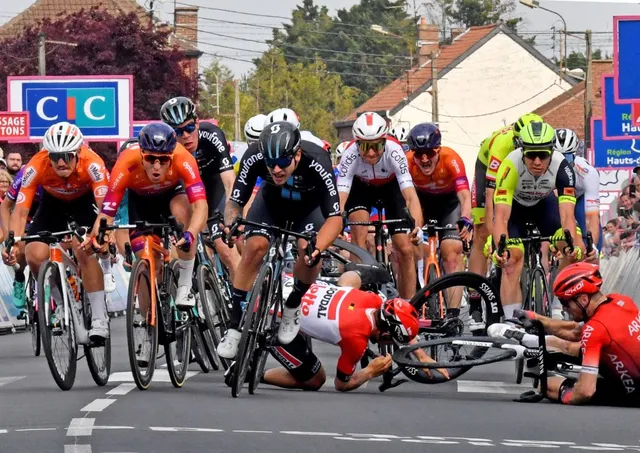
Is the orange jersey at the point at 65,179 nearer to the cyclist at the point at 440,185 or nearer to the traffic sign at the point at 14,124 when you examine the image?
the cyclist at the point at 440,185

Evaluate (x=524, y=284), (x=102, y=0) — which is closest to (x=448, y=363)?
(x=524, y=284)

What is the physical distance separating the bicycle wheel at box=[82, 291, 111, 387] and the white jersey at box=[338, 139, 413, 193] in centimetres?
368

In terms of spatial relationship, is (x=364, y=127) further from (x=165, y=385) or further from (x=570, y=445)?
(x=570, y=445)

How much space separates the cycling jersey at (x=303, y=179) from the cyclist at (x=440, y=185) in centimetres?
404

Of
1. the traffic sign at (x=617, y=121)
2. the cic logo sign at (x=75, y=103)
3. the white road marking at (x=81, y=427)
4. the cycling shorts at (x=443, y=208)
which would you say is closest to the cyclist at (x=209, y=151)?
the cycling shorts at (x=443, y=208)

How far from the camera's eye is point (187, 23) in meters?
103

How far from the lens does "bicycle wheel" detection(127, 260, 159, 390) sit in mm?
12508

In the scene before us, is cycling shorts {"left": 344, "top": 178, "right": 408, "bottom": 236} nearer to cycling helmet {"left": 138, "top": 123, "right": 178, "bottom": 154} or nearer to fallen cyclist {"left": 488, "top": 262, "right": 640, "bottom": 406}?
cycling helmet {"left": 138, "top": 123, "right": 178, "bottom": 154}

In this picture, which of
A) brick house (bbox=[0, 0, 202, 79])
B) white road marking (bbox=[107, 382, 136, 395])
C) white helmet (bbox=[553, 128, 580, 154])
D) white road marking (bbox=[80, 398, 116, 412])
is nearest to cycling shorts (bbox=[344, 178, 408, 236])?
white helmet (bbox=[553, 128, 580, 154])

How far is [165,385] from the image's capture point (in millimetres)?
13289

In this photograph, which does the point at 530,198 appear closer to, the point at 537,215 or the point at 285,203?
the point at 537,215

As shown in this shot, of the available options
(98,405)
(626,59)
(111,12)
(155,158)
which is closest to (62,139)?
(155,158)

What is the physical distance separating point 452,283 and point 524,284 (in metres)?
1.05

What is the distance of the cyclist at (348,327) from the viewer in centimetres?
1254
